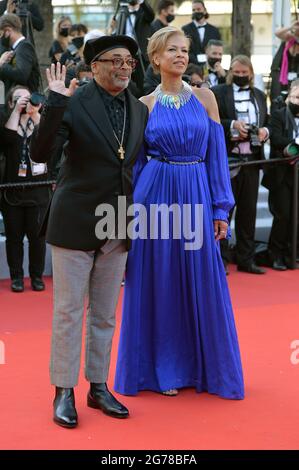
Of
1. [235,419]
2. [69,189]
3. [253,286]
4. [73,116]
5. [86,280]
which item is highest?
[73,116]

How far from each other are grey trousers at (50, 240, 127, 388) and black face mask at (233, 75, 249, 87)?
5000 mm

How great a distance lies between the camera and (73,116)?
4.88m

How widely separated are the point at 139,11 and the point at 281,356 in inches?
247

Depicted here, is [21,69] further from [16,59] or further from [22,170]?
[22,170]

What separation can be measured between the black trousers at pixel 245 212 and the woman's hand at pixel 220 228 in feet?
13.3

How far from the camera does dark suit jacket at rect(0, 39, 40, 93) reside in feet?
32.3

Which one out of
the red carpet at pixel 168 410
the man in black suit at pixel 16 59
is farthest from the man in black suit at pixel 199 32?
the red carpet at pixel 168 410

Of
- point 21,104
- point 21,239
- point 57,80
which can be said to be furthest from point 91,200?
point 21,239

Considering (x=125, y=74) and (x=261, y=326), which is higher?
(x=125, y=74)

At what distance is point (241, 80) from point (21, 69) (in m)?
2.31

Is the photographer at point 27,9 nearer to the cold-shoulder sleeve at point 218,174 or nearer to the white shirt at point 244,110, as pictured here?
the white shirt at point 244,110

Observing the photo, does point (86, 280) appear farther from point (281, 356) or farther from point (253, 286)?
point (253, 286)

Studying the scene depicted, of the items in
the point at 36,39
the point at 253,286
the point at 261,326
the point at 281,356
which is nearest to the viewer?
the point at 281,356

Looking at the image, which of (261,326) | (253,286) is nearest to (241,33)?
(253,286)
